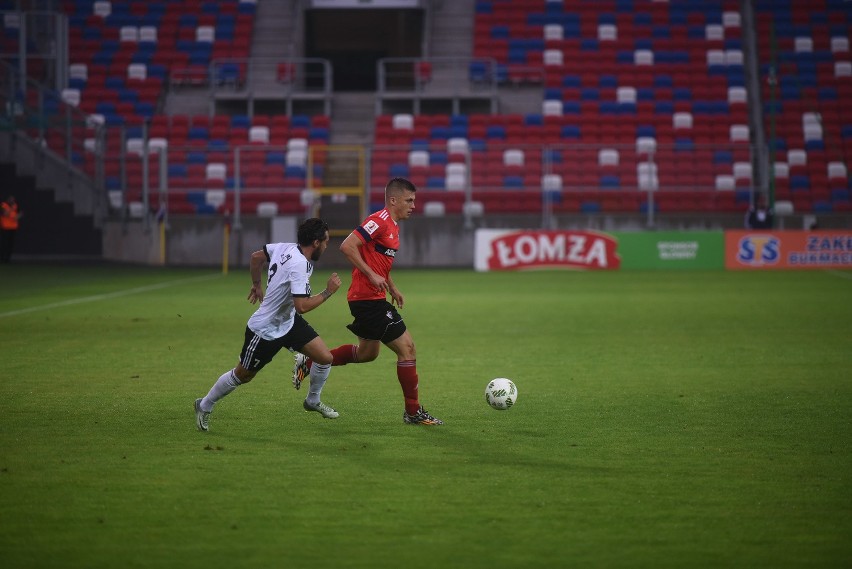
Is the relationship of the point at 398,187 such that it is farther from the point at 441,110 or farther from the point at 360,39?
the point at 360,39

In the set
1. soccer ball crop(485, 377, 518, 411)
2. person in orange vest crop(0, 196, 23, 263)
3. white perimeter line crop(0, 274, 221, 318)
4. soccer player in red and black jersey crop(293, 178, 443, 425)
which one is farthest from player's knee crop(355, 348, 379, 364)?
person in orange vest crop(0, 196, 23, 263)

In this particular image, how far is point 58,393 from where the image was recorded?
32.5 ft

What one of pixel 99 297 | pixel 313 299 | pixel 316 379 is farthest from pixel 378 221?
pixel 99 297

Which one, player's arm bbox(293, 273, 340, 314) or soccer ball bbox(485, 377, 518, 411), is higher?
player's arm bbox(293, 273, 340, 314)

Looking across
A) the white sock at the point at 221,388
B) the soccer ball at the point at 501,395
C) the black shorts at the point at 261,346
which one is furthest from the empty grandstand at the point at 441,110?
the black shorts at the point at 261,346

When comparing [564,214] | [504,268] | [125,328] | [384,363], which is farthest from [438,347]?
[564,214]

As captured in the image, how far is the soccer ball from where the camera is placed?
29.1 feet

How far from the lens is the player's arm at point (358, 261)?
8297 mm

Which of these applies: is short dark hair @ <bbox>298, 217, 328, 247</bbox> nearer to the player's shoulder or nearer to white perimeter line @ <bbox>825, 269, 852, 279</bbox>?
the player's shoulder

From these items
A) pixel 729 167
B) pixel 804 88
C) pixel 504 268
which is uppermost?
pixel 804 88

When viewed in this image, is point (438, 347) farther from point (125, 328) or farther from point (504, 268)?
point (504, 268)

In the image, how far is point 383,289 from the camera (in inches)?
332

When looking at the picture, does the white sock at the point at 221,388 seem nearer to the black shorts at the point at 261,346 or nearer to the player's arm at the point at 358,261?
the black shorts at the point at 261,346

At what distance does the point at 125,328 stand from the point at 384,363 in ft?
16.0
